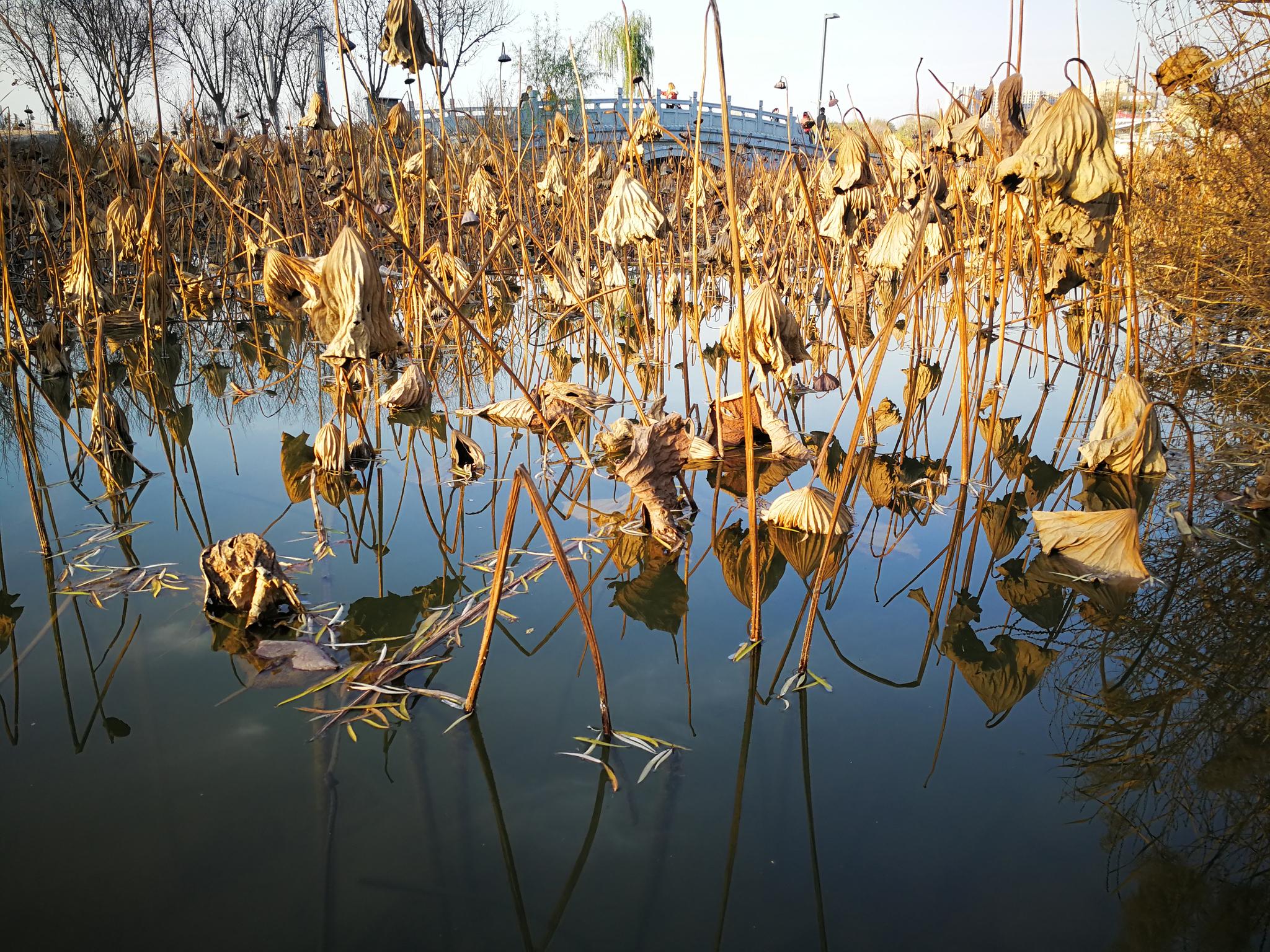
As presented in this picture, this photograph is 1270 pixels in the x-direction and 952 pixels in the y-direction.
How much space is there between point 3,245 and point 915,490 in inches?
76.8

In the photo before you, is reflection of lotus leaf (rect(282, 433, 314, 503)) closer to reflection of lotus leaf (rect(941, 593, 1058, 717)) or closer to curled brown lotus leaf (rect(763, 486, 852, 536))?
curled brown lotus leaf (rect(763, 486, 852, 536))

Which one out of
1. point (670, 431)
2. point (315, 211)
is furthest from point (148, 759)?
point (315, 211)

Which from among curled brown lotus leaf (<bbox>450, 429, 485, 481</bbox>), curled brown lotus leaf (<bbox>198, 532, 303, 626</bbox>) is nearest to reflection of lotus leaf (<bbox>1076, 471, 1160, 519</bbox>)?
curled brown lotus leaf (<bbox>450, 429, 485, 481</bbox>)

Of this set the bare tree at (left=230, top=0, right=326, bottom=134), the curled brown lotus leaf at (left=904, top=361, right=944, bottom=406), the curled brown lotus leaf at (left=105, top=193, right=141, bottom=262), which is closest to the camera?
the curled brown lotus leaf at (left=904, top=361, right=944, bottom=406)

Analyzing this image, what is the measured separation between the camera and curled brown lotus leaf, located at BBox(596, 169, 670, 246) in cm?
201

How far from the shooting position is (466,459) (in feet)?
6.87

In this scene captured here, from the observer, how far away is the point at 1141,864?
85 centimetres

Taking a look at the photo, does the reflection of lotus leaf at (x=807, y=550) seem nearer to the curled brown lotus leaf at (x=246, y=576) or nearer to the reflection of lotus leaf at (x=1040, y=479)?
the reflection of lotus leaf at (x=1040, y=479)

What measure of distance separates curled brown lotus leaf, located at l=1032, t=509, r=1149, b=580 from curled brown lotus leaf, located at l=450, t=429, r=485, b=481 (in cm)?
119

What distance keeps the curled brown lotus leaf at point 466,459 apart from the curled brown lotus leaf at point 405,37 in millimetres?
781

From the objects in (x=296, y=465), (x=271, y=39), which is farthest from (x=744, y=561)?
(x=271, y=39)

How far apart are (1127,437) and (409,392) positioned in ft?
5.91

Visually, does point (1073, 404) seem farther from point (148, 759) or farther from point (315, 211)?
point (315, 211)

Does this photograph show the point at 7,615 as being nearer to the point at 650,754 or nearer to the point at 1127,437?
the point at 650,754
